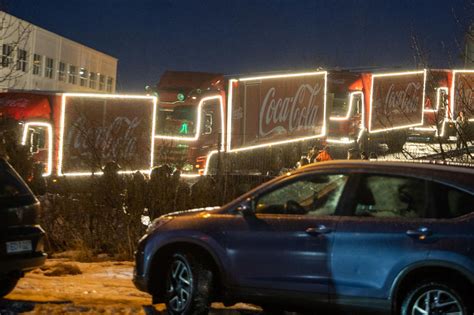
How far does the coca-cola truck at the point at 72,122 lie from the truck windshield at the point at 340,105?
907 centimetres

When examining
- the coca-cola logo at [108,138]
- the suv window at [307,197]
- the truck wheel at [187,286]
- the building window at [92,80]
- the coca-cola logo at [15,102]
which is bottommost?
the truck wheel at [187,286]

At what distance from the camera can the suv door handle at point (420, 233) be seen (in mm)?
6301

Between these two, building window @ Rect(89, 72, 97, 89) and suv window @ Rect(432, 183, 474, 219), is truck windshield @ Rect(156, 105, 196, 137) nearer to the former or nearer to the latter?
suv window @ Rect(432, 183, 474, 219)

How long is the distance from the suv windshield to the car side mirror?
9.14ft

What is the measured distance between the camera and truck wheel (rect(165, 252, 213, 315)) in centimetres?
721

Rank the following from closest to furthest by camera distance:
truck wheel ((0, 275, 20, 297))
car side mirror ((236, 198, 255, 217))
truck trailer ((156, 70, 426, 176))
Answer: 1. car side mirror ((236, 198, 255, 217))
2. truck wheel ((0, 275, 20, 297))
3. truck trailer ((156, 70, 426, 176))

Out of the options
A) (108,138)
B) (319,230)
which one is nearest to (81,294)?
(319,230)

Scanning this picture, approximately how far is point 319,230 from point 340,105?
72.3ft

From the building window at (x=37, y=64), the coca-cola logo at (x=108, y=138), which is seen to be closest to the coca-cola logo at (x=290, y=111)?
the coca-cola logo at (x=108, y=138)

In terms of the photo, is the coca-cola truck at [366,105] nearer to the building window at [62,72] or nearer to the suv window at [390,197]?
the suv window at [390,197]

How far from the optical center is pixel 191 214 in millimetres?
7578

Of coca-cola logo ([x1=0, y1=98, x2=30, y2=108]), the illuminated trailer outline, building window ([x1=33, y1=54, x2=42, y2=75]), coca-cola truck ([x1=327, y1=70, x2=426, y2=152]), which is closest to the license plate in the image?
coca-cola logo ([x1=0, y1=98, x2=30, y2=108])

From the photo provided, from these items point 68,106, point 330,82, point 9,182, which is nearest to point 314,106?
point 330,82

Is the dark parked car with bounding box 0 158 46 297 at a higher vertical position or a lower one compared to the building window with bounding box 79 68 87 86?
lower
